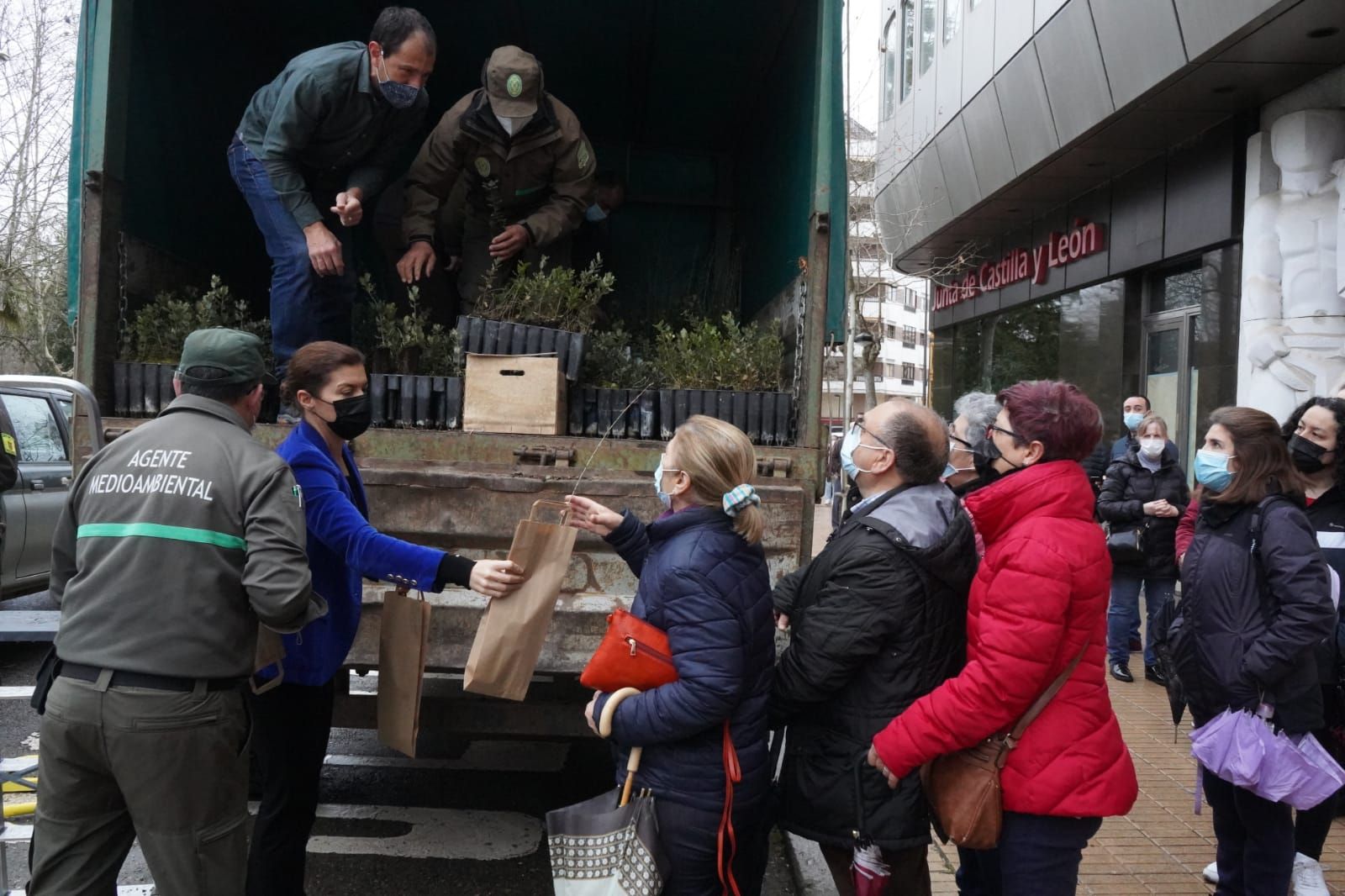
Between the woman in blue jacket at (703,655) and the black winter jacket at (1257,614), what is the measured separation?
1.48 metres

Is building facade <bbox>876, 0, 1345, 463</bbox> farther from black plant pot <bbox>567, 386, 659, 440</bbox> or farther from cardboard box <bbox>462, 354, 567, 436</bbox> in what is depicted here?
cardboard box <bbox>462, 354, 567, 436</bbox>

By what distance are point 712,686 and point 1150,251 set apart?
33.9 ft

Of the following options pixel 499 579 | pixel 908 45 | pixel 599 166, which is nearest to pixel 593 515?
pixel 499 579

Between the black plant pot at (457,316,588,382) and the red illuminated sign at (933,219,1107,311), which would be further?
Answer: the red illuminated sign at (933,219,1107,311)

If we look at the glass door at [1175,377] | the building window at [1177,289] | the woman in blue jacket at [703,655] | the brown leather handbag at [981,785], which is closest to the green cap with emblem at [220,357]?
the woman in blue jacket at [703,655]

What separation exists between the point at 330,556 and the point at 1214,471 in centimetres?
267

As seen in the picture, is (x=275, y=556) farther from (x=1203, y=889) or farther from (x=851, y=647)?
(x=1203, y=889)

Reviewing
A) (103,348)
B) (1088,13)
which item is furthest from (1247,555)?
(1088,13)

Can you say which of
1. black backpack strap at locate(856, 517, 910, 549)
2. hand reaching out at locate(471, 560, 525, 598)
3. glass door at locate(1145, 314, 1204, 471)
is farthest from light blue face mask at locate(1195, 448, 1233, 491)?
glass door at locate(1145, 314, 1204, 471)

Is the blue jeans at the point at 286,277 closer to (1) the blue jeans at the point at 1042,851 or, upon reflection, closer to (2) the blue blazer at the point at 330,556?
(2) the blue blazer at the point at 330,556

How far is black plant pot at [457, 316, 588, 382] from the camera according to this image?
3826 mm

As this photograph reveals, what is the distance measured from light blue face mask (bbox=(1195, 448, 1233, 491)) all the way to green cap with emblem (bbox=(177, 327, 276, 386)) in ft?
9.15

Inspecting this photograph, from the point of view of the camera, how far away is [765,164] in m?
5.35

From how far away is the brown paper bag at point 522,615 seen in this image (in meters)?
2.60
